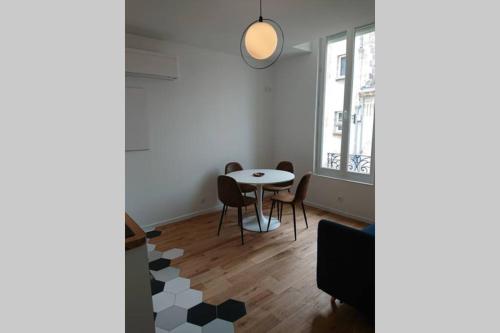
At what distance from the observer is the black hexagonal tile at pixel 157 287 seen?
7.34 feet

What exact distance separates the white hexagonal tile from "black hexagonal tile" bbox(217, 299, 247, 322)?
0.43 m

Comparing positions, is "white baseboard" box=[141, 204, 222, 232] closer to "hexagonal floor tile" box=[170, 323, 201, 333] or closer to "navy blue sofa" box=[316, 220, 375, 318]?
"hexagonal floor tile" box=[170, 323, 201, 333]

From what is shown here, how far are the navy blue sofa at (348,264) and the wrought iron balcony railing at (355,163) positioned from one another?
2.19 metres

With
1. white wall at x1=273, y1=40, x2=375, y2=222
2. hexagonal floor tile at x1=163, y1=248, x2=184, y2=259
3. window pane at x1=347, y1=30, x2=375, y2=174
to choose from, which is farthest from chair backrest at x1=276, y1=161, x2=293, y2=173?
hexagonal floor tile at x1=163, y1=248, x2=184, y2=259

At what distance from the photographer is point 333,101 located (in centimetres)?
411

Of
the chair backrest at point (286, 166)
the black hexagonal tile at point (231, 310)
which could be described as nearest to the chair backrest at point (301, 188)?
the chair backrest at point (286, 166)

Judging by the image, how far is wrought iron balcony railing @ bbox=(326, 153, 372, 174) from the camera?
3.78 m

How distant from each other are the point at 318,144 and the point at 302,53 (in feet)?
4.96

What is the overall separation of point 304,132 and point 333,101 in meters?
0.69

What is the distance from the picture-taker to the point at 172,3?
2.39m

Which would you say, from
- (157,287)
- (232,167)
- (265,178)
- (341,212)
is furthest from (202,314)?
(341,212)

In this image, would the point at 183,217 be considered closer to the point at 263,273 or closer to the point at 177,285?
the point at 177,285

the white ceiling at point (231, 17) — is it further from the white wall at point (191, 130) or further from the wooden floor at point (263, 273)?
the wooden floor at point (263, 273)

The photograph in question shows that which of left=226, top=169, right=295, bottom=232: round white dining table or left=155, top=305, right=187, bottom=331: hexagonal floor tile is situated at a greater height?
left=226, top=169, right=295, bottom=232: round white dining table
